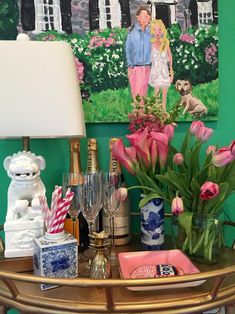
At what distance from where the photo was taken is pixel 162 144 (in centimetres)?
87

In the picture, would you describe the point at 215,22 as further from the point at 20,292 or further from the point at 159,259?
the point at 20,292

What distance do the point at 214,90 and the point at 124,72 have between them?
28 cm

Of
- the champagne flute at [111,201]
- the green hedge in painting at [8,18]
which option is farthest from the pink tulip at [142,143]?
the green hedge in painting at [8,18]

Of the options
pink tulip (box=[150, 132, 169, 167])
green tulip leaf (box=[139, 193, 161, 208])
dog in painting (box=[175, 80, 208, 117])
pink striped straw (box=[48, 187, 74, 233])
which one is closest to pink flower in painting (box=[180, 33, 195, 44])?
dog in painting (box=[175, 80, 208, 117])

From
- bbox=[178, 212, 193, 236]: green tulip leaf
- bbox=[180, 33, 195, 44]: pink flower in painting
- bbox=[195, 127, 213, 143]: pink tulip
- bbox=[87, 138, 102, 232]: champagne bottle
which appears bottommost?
bbox=[178, 212, 193, 236]: green tulip leaf

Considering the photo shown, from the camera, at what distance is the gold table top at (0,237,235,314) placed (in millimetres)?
564

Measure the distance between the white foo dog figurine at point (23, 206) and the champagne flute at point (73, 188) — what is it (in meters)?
0.07

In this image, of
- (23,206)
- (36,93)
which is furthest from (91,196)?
(36,93)

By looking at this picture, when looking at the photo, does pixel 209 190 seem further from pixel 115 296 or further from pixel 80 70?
pixel 80 70

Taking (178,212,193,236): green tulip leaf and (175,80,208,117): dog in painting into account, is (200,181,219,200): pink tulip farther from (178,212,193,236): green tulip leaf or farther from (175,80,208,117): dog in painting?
(175,80,208,117): dog in painting

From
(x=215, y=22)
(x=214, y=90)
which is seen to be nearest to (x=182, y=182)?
(x=214, y=90)

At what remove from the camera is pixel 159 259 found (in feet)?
2.69

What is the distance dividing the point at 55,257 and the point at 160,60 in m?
0.65

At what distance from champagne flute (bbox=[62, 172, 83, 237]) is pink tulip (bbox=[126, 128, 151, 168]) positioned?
18 centimetres
